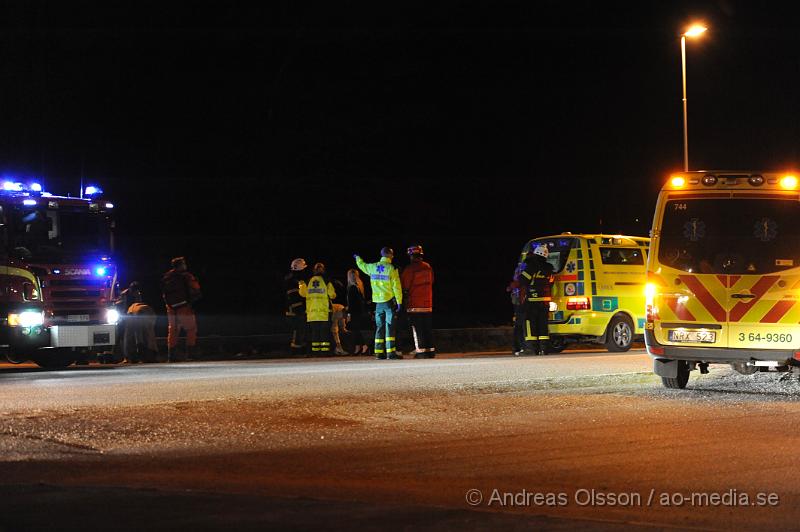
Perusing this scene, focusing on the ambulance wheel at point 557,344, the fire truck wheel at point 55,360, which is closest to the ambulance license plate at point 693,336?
the ambulance wheel at point 557,344

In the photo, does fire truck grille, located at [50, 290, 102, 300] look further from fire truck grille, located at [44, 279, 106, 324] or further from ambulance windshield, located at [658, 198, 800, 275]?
ambulance windshield, located at [658, 198, 800, 275]

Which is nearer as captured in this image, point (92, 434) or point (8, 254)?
point (92, 434)

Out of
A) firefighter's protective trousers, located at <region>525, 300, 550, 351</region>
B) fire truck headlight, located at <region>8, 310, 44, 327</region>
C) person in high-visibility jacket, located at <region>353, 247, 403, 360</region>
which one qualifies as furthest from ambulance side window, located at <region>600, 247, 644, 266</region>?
fire truck headlight, located at <region>8, 310, 44, 327</region>

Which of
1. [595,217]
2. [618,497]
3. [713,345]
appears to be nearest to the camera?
A: [618,497]

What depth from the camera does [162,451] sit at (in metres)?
9.35

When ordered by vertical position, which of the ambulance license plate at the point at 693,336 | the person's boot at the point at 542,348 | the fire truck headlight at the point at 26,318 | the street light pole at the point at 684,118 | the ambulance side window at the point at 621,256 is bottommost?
the person's boot at the point at 542,348

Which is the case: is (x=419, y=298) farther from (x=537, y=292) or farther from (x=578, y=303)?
(x=578, y=303)

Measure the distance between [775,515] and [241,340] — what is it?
18.1m

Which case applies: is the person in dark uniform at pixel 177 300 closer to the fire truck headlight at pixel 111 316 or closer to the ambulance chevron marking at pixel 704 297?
the fire truck headlight at pixel 111 316

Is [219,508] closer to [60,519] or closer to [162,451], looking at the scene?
[60,519]

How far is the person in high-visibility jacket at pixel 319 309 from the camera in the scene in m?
21.2

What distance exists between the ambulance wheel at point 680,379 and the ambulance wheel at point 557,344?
7102mm

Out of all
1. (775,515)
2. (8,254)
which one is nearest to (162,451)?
(775,515)

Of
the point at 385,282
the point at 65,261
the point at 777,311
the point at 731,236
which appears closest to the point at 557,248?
the point at 385,282
